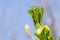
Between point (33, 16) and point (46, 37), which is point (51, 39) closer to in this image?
point (46, 37)

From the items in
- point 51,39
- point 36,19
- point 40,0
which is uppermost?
point 40,0

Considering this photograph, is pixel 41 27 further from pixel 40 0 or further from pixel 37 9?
pixel 40 0

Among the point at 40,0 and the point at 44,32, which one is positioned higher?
the point at 40,0

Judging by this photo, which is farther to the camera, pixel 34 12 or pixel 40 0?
pixel 40 0

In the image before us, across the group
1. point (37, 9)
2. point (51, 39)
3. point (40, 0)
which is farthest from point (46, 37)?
point (40, 0)

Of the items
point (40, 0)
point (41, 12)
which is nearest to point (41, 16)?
point (41, 12)

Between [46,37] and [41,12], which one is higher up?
[41,12]
